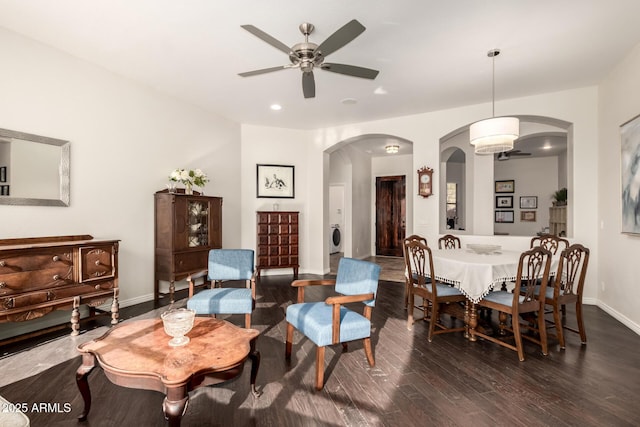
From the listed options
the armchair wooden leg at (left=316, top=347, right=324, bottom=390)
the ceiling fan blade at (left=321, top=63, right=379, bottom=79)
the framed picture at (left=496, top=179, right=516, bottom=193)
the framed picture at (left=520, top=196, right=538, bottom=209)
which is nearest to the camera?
the armchair wooden leg at (left=316, top=347, right=324, bottom=390)

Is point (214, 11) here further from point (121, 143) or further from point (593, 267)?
point (593, 267)

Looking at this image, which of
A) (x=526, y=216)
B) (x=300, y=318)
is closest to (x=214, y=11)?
(x=300, y=318)

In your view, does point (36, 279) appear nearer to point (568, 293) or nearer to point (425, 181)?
point (568, 293)

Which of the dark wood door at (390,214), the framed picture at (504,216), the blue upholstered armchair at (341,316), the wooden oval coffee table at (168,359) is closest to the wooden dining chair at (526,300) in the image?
the blue upholstered armchair at (341,316)

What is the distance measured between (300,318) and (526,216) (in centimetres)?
906

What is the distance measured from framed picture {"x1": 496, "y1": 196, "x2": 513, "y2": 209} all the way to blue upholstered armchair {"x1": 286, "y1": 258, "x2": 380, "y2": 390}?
8441 mm

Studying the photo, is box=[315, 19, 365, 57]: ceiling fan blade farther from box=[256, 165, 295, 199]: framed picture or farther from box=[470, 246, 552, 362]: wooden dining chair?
box=[256, 165, 295, 199]: framed picture

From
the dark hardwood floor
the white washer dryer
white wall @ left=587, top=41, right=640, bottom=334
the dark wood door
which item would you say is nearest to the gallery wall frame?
the dark wood door

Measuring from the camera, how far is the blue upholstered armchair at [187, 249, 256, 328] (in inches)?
116

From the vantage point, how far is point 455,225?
381 inches

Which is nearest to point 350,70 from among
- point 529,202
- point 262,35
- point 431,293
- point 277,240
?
point 262,35

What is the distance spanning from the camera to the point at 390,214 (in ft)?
30.3

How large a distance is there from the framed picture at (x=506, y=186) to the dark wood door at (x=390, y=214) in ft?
9.97

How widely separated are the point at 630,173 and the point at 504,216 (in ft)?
21.3
